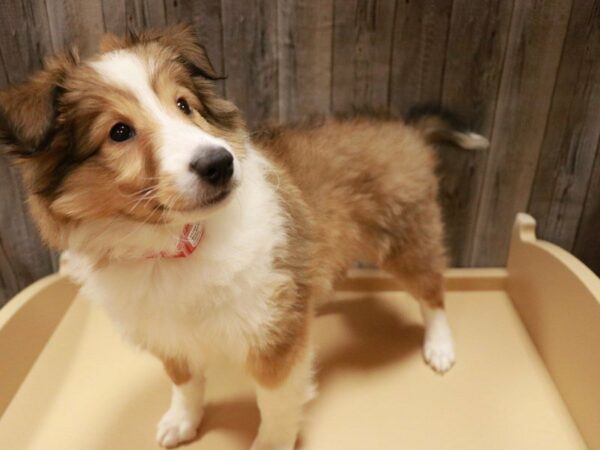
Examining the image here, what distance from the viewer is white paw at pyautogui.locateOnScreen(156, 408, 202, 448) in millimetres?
1764

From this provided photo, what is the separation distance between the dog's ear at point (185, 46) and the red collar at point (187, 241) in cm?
40

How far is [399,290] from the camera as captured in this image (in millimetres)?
2436

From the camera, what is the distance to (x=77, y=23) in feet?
6.21

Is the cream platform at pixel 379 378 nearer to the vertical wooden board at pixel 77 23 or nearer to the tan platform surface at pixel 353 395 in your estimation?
the tan platform surface at pixel 353 395

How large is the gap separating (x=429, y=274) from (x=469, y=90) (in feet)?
2.27

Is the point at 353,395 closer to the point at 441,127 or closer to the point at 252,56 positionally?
the point at 441,127

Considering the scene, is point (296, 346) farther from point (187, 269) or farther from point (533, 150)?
point (533, 150)

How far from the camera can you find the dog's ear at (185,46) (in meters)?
1.40

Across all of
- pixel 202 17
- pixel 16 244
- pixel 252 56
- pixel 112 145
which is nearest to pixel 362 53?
pixel 252 56

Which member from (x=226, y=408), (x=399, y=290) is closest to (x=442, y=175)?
(x=399, y=290)

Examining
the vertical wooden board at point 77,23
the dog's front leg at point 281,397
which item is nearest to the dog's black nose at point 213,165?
the dog's front leg at point 281,397

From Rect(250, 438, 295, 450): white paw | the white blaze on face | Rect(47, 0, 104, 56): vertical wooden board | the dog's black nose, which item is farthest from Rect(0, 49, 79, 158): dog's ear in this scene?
Rect(250, 438, 295, 450): white paw

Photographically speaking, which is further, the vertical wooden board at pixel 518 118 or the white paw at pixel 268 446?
the vertical wooden board at pixel 518 118

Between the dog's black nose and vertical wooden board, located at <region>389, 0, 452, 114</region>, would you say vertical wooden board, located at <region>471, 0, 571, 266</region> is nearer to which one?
vertical wooden board, located at <region>389, 0, 452, 114</region>
